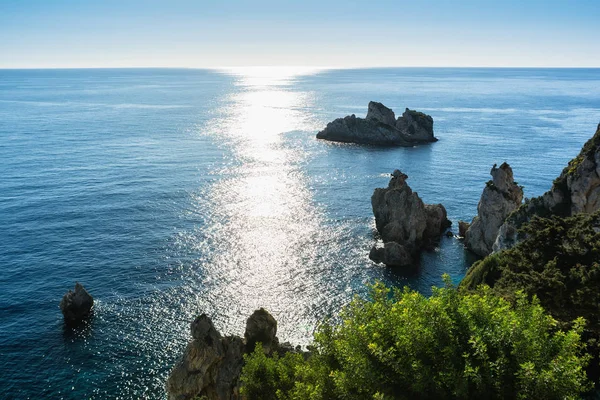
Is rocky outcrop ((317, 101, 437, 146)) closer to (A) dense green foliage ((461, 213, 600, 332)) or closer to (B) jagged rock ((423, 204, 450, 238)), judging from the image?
(B) jagged rock ((423, 204, 450, 238))

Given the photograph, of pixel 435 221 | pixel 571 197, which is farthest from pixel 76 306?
pixel 571 197

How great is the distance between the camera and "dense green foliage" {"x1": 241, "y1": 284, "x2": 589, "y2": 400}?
20203 mm

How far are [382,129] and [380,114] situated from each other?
26.9ft

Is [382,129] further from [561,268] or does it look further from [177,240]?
[561,268]

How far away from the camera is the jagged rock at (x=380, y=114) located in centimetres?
17900

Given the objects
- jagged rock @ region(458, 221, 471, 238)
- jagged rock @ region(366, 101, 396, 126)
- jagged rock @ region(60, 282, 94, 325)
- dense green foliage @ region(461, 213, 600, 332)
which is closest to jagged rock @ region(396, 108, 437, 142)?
jagged rock @ region(366, 101, 396, 126)

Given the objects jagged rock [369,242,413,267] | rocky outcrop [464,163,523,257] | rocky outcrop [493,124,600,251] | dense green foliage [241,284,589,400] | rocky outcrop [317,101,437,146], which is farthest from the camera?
rocky outcrop [317,101,437,146]

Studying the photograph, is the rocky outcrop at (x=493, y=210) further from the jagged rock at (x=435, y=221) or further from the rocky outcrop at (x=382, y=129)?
the rocky outcrop at (x=382, y=129)

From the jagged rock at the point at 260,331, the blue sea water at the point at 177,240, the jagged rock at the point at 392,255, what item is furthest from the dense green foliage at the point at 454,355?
the jagged rock at the point at 392,255

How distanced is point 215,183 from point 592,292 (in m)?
97.3

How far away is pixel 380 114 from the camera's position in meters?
181

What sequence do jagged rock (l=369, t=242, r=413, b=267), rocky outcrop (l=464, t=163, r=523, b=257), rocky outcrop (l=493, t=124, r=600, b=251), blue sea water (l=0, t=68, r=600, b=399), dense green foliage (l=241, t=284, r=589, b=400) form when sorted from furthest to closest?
1. rocky outcrop (l=464, t=163, r=523, b=257)
2. jagged rock (l=369, t=242, r=413, b=267)
3. rocky outcrop (l=493, t=124, r=600, b=251)
4. blue sea water (l=0, t=68, r=600, b=399)
5. dense green foliage (l=241, t=284, r=589, b=400)

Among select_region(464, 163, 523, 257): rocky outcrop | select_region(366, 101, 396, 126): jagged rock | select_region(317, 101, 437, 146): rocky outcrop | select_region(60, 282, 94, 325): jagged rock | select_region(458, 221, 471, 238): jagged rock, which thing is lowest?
select_region(60, 282, 94, 325): jagged rock

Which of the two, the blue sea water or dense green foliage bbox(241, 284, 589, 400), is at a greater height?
dense green foliage bbox(241, 284, 589, 400)
